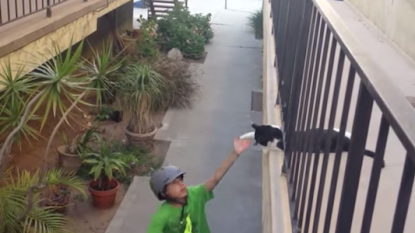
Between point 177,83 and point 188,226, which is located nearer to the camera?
point 188,226

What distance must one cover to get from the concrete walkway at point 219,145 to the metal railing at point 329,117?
7.16 ft

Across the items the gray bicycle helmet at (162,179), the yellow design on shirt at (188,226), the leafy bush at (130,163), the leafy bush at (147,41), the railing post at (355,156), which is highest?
the railing post at (355,156)

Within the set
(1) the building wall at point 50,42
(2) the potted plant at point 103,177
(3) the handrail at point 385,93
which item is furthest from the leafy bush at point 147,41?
(3) the handrail at point 385,93

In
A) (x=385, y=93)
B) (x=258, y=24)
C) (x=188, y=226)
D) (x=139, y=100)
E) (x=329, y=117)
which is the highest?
(x=385, y=93)

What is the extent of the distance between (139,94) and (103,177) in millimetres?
1692

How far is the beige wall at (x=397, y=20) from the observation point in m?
4.56

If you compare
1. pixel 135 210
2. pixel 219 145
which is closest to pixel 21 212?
pixel 135 210

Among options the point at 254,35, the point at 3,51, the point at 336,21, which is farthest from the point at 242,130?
the point at 254,35

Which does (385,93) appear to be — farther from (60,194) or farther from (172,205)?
(60,194)

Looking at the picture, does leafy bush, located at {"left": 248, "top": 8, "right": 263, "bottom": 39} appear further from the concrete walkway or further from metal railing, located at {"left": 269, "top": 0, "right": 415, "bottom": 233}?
metal railing, located at {"left": 269, "top": 0, "right": 415, "bottom": 233}

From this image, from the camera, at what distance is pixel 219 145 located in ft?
23.9

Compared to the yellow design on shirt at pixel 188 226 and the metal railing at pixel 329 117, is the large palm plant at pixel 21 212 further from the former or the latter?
the metal railing at pixel 329 117

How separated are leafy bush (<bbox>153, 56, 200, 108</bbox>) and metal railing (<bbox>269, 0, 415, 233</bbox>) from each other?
196 inches

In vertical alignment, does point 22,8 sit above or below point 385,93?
below
